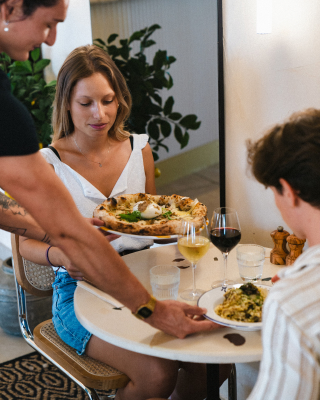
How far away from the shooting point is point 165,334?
1.15 meters

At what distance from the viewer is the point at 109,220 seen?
62.3 inches

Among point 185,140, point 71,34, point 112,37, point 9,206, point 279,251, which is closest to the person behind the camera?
point 9,206

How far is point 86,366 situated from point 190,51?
4.90ft

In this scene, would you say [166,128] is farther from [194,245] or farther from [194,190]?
[194,245]

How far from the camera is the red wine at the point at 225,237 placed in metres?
1.39

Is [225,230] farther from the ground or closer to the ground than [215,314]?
farther from the ground

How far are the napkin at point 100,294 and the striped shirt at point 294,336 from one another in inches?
22.3

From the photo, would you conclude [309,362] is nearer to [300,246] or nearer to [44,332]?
[300,246]

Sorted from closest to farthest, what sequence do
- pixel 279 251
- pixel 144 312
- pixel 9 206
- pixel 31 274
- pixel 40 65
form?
1. pixel 144 312
2. pixel 9 206
3. pixel 279 251
4. pixel 31 274
5. pixel 40 65

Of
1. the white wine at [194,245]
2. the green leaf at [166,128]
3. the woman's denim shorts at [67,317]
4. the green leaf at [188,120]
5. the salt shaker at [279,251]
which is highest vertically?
the green leaf at [188,120]

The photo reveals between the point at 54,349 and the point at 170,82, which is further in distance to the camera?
the point at 170,82

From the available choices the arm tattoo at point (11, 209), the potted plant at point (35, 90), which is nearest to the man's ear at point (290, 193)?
the arm tattoo at point (11, 209)

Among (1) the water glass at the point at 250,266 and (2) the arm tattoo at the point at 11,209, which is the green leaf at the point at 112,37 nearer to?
(2) the arm tattoo at the point at 11,209

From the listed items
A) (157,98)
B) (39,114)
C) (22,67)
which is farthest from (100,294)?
(22,67)
